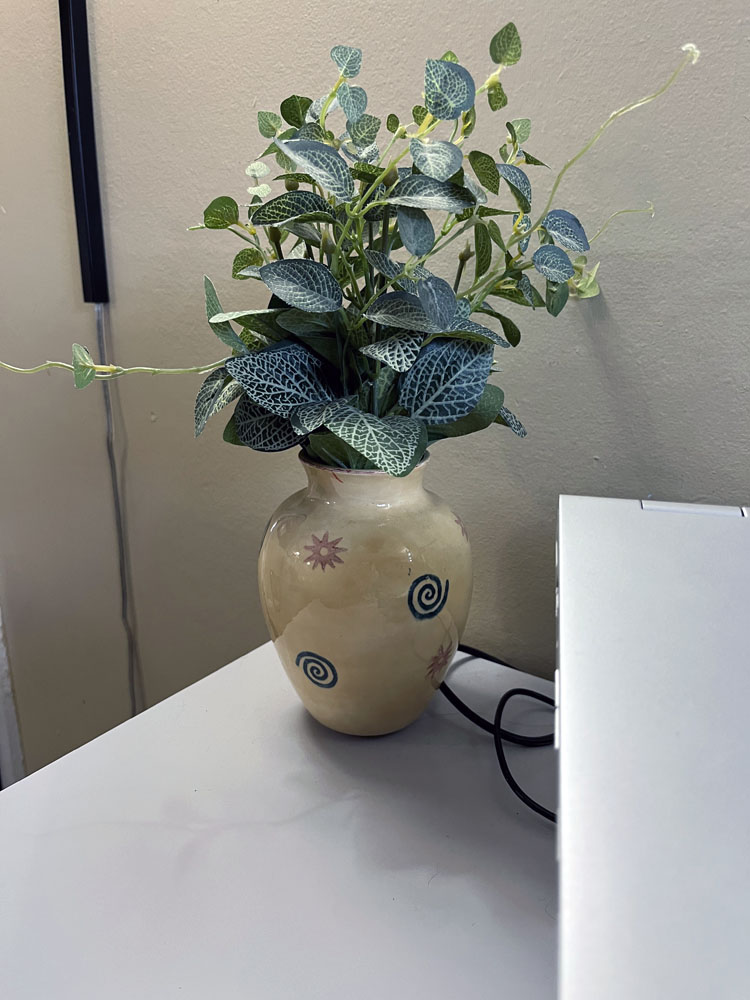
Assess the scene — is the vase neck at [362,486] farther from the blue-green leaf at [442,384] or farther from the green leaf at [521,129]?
the green leaf at [521,129]

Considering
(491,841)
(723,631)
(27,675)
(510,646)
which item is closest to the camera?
(723,631)

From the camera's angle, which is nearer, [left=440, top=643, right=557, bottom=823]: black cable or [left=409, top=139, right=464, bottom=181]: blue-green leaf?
[left=409, top=139, right=464, bottom=181]: blue-green leaf

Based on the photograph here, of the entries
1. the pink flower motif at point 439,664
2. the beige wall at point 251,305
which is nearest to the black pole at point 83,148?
the beige wall at point 251,305

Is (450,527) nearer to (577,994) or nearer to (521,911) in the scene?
(521,911)

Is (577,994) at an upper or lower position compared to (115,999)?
upper

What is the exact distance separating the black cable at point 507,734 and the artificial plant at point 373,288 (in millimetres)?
251

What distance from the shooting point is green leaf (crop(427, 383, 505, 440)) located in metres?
0.55

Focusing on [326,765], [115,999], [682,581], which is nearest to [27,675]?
[326,765]

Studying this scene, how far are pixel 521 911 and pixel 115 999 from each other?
0.24 metres

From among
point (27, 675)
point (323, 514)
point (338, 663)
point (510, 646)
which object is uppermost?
point (323, 514)

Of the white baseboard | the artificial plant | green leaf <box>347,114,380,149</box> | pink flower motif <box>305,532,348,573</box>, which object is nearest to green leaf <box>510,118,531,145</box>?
the artificial plant

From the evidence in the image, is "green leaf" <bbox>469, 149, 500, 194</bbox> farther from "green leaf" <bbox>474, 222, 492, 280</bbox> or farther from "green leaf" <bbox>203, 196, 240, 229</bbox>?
"green leaf" <bbox>203, 196, 240, 229</bbox>

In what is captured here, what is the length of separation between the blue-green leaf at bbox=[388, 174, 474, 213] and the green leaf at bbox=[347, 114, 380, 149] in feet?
0.19

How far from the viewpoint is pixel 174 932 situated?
0.43 metres
